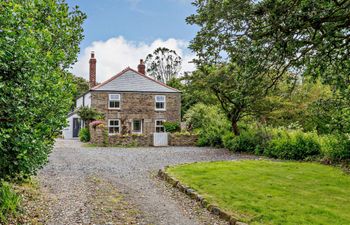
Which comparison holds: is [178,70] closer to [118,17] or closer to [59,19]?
[118,17]

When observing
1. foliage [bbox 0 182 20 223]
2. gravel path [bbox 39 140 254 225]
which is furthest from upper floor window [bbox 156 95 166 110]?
foliage [bbox 0 182 20 223]

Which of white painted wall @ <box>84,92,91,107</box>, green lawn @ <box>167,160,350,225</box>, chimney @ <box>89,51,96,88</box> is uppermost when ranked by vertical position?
chimney @ <box>89,51,96,88</box>

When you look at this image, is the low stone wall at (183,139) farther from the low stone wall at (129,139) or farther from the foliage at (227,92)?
the foliage at (227,92)

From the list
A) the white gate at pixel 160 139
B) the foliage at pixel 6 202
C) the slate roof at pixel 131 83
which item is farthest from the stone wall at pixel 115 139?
the foliage at pixel 6 202

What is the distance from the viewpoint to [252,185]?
29.7 ft

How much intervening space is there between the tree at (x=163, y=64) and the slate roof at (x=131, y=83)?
2411 cm

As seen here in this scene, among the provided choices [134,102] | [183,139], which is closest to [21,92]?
[183,139]

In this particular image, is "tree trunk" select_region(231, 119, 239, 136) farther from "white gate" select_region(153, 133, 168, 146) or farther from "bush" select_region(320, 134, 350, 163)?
"bush" select_region(320, 134, 350, 163)

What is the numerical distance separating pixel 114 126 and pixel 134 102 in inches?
122

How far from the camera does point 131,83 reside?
108ft

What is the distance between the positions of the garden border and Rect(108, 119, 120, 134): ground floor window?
21284mm

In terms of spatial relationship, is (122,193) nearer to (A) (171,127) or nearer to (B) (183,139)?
(B) (183,139)

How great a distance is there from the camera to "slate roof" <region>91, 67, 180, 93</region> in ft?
105

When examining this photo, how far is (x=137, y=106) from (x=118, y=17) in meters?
18.0
